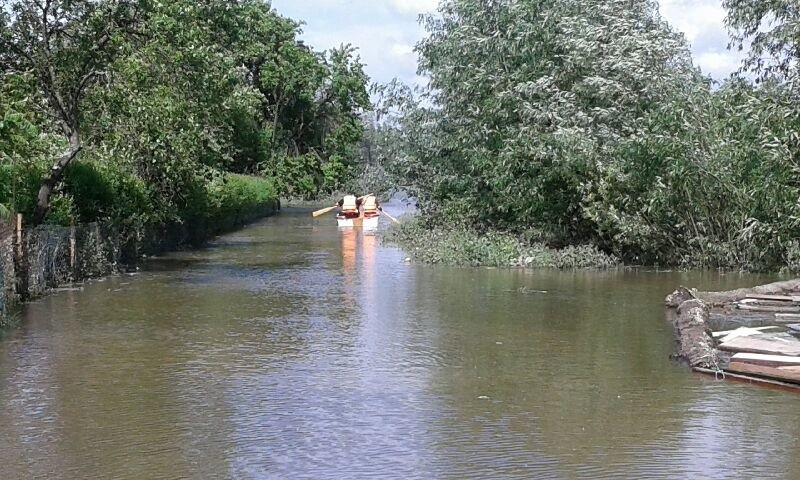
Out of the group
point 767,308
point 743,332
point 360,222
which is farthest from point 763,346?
point 360,222

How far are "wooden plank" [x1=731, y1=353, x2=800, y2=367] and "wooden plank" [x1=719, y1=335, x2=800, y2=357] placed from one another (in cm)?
19

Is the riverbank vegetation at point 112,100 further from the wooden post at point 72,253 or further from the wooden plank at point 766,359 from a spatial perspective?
the wooden plank at point 766,359

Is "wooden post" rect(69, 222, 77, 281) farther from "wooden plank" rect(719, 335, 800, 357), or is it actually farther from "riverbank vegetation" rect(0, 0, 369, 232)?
"wooden plank" rect(719, 335, 800, 357)

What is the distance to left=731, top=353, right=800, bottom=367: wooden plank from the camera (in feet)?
35.7

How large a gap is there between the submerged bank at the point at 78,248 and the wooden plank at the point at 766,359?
411 inches

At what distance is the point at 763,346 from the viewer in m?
11.8

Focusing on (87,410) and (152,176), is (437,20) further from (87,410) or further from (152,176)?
(87,410)

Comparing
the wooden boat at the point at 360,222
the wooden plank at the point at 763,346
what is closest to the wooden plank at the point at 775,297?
the wooden plank at the point at 763,346

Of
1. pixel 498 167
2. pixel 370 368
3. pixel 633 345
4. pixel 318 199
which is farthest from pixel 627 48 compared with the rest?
pixel 318 199

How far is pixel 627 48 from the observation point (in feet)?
73.8

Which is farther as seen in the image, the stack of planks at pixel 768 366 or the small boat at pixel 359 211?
the small boat at pixel 359 211

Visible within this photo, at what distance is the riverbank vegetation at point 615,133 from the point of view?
18.1 m

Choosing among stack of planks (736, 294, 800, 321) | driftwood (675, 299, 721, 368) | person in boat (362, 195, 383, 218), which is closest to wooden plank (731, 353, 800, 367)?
driftwood (675, 299, 721, 368)

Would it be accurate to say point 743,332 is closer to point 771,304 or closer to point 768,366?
point 768,366
